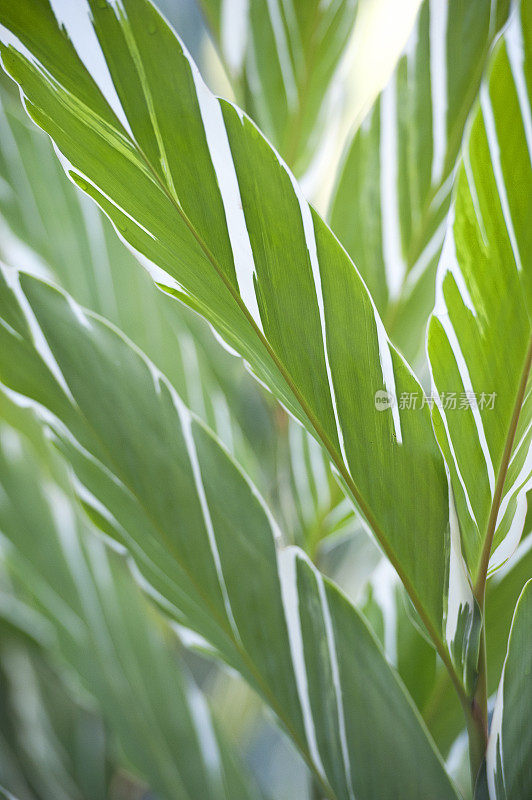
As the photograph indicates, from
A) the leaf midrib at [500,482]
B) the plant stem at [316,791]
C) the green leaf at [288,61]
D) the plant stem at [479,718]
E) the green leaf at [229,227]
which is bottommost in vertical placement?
the plant stem at [316,791]

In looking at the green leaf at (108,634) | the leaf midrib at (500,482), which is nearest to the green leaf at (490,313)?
the leaf midrib at (500,482)

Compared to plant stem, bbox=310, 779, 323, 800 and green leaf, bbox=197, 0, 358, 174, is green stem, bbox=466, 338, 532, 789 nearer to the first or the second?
plant stem, bbox=310, 779, 323, 800

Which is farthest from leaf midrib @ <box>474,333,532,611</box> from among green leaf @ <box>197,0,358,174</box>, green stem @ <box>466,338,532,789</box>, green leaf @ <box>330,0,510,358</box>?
green leaf @ <box>197,0,358,174</box>

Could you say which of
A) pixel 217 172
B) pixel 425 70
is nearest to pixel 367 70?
pixel 425 70

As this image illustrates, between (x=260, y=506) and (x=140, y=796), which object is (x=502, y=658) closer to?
(x=260, y=506)

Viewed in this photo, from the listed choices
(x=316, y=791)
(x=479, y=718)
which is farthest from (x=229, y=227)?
(x=316, y=791)

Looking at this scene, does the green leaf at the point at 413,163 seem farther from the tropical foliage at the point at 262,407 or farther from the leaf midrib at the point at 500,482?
the leaf midrib at the point at 500,482
